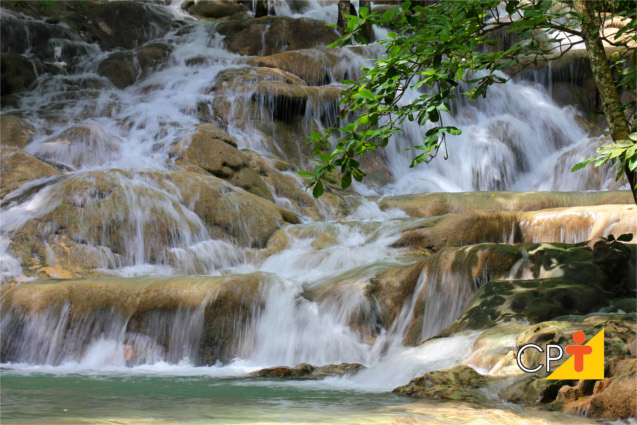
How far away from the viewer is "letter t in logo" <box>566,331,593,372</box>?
159 inches

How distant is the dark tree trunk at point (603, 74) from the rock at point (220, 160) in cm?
750

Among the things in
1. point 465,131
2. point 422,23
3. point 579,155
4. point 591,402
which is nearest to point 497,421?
point 591,402

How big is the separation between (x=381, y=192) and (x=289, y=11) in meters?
12.7

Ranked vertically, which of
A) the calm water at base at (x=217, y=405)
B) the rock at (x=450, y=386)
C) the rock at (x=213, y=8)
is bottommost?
the calm water at base at (x=217, y=405)

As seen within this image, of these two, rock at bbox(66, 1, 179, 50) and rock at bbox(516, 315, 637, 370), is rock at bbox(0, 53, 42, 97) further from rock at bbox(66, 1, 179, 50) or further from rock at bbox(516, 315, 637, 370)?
rock at bbox(516, 315, 637, 370)

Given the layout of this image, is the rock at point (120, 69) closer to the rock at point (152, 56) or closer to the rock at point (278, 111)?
the rock at point (152, 56)

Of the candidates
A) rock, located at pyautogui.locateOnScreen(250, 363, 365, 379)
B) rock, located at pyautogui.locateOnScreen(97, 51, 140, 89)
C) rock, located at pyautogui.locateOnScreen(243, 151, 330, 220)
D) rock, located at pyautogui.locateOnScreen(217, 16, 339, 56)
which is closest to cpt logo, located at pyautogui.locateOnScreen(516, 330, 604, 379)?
rock, located at pyautogui.locateOnScreen(250, 363, 365, 379)

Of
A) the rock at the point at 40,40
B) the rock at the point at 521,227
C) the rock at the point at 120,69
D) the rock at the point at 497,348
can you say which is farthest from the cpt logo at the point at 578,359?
the rock at the point at 40,40

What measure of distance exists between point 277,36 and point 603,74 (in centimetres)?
1562

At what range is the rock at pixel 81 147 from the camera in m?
11.7

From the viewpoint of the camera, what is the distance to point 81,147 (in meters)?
12.0

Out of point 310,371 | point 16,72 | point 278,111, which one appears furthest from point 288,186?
point 16,72

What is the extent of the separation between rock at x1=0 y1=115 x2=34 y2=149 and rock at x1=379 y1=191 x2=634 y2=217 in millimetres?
7111

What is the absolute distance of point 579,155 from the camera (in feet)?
44.4
